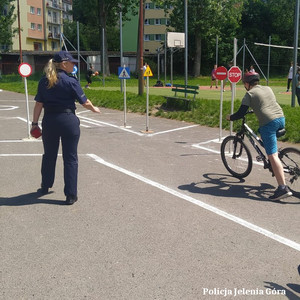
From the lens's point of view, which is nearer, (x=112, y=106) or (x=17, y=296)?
(x=17, y=296)

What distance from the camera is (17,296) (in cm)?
340

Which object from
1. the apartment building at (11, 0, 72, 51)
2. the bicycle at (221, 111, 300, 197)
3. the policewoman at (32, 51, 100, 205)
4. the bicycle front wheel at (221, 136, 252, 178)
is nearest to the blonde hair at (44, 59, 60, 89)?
the policewoman at (32, 51, 100, 205)

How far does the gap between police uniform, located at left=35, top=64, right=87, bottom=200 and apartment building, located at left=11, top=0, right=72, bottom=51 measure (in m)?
75.1

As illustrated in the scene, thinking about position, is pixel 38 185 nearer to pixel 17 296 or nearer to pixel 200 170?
pixel 200 170

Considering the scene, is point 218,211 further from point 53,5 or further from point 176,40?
point 53,5

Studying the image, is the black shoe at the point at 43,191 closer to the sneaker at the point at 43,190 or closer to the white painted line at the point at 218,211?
the sneaker at the point at 43,190

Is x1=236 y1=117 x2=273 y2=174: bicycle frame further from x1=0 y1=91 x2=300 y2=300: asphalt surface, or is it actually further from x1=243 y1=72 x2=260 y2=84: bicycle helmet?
x1=243 y1=72 x2=260 y2=84: bicycle helmet

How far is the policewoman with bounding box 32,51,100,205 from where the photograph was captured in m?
5.51

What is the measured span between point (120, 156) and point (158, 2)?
3436cm

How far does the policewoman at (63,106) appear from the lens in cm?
551

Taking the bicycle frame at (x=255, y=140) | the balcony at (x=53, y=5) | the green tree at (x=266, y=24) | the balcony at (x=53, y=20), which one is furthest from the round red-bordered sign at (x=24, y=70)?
the balcony at (x=53, y=5)

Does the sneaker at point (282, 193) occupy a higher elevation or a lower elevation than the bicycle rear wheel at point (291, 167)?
lower

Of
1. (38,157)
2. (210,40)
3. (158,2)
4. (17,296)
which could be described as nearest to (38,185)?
(38,157)

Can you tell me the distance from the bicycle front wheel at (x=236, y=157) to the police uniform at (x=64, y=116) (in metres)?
2.80
